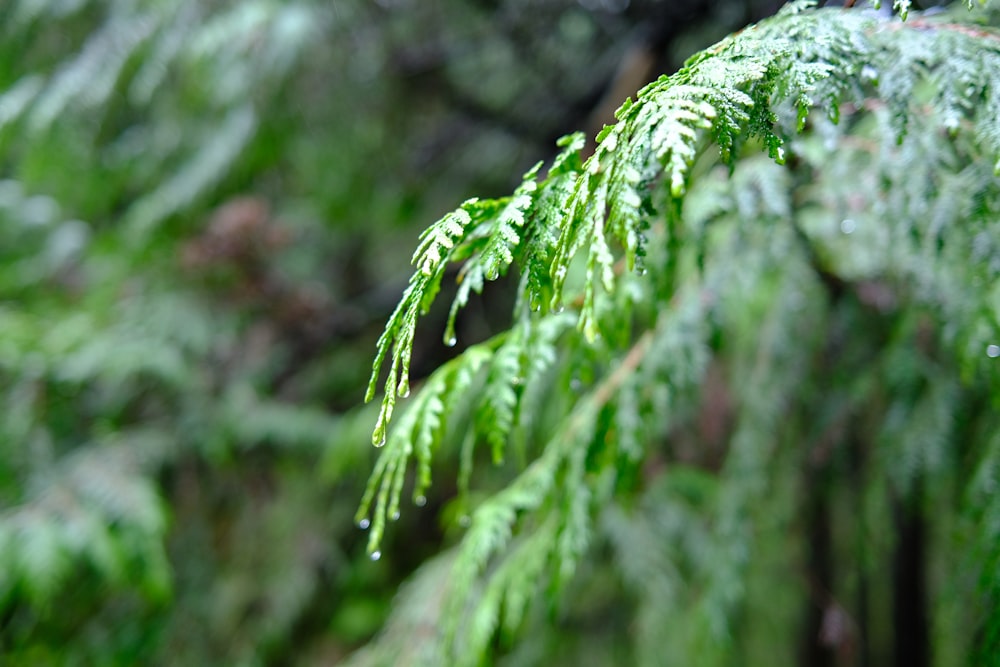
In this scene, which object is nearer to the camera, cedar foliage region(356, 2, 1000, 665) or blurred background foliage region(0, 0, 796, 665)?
cedar foliage region(356, 2, 1000, 665)

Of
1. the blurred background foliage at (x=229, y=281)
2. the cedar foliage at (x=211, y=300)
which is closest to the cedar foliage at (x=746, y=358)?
the blurred background foliage at (x=229, y=281)

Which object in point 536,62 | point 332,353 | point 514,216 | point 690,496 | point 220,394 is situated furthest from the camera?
point 332,353

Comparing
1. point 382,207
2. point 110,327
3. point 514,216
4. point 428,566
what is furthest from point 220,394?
point 514,216

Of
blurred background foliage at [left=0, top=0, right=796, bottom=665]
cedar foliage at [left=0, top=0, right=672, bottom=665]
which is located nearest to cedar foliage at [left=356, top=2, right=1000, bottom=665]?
blurred background foliage at [left=0, top=0, right=796, bottom=665]

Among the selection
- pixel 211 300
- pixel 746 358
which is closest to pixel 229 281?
pixel 211 300

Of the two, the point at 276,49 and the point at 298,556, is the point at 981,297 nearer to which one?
the point at 276,49

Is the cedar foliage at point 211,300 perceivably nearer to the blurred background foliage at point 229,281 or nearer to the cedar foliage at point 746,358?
the blurred background foliage at point 229,281

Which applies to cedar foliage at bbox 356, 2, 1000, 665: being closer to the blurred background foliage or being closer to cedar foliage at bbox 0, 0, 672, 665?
the blurred background foliage
